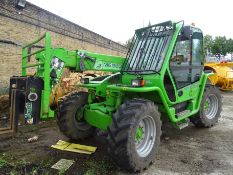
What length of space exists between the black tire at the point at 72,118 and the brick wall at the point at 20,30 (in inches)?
204

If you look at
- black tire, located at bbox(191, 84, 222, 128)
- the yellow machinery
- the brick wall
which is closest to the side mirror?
black tire, located at bbox(191, 84, 222, 128)

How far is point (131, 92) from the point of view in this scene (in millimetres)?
4977

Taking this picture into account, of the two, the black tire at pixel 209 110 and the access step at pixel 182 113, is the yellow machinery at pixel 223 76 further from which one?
the access step at pixel 182 113

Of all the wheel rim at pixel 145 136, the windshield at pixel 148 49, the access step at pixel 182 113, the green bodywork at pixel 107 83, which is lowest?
the wheel rim at pixel 145 136

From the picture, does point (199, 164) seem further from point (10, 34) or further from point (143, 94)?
point (10, 34)

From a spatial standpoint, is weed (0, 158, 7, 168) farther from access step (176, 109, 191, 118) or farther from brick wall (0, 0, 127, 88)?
brick wall (0, 0, 127, 88)

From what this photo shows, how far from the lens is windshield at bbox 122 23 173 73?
5.18 meters

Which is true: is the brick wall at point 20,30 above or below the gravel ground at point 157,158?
above

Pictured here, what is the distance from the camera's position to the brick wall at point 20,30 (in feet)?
32.0

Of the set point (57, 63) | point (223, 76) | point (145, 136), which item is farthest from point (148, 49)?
point (223, 76)

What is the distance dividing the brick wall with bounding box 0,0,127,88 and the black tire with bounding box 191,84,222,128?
22.4 feet

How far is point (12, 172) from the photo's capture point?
4.09 meters

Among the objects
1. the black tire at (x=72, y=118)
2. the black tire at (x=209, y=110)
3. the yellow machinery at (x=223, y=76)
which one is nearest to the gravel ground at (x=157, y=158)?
the black tire at (x=209, y=110)

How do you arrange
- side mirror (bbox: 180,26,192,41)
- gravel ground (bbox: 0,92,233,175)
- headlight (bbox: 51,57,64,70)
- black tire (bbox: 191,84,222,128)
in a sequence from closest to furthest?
gravel ground (bbox: 0,92,233,175) → headlight (bbox: 51,57,64,70) → side mirror (bbox: 180,26,192,41) → black tire (bbox: 191,84,222,128)
